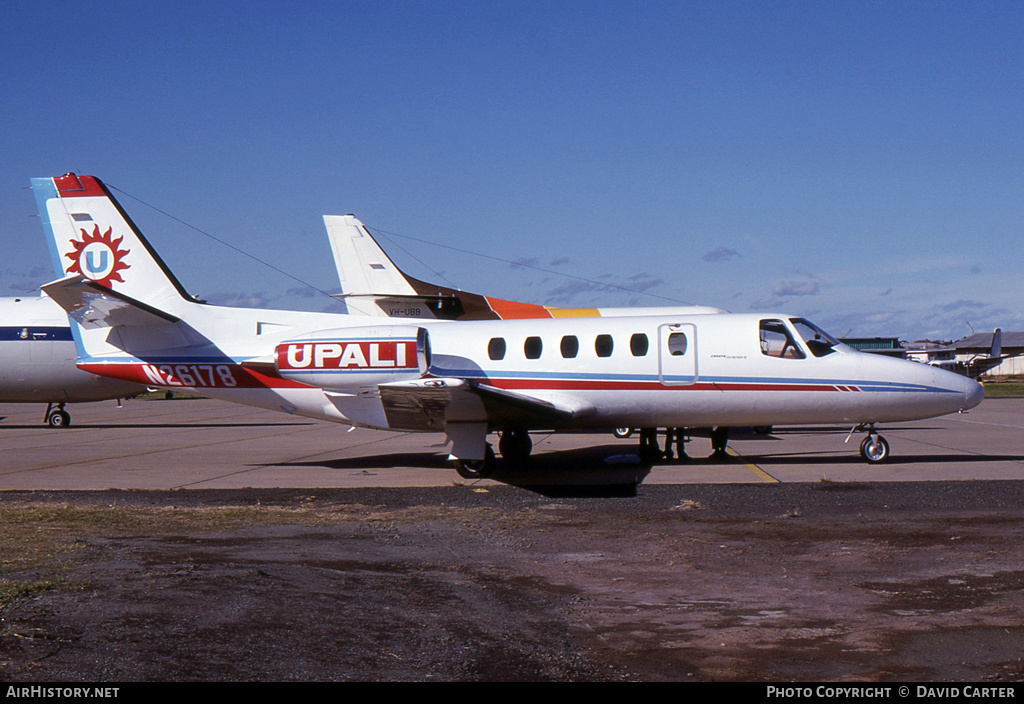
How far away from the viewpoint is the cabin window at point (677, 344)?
14984 mm

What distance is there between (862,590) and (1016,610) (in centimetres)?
105

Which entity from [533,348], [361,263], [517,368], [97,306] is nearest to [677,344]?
[533,348]

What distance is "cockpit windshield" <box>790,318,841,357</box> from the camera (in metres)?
15.0

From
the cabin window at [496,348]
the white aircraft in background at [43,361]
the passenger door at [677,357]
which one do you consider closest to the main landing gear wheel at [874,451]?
the passenger door at [677,357]

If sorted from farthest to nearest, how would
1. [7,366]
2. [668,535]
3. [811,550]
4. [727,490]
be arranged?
[7,366] → [727,490] → [668,535] → [811,550]

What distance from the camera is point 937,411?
1494 cm

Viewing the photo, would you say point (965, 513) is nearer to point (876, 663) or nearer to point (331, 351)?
point (876, 663)

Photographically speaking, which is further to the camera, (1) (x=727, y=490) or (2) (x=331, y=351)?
(2) (x=331, y=351)

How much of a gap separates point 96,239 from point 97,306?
7.49ft

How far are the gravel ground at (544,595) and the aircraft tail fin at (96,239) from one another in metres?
7.00

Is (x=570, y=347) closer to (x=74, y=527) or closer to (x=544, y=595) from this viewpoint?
(x=74, y=527)

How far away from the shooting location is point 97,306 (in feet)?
49.5

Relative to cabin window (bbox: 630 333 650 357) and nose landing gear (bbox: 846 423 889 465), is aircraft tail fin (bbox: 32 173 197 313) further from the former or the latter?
nose landing gear (bbox: 846 423 889 465)
